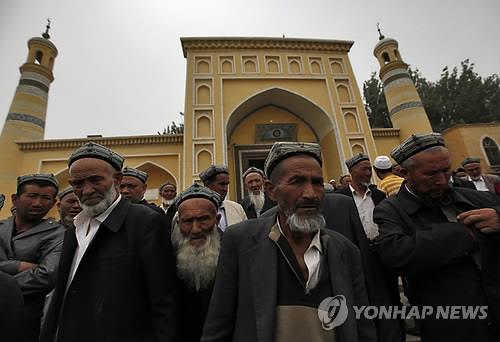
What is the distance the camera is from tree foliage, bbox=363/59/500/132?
20422 millimetres

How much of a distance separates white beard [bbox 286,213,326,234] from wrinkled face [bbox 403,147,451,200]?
0.72 metres

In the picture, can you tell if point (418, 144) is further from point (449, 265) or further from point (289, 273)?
point (289, 273)

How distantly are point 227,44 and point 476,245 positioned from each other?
41.8 ft

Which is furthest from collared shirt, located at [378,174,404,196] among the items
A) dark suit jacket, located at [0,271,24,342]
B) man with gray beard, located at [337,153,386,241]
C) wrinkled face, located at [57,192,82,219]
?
wrinkled face, located at [57,192,82,219]

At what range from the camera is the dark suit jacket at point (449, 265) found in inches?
52.7

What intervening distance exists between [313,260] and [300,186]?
37 cm

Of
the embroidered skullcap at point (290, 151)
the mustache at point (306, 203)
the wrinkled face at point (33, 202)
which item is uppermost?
the wrinkled face at point (33, 202)

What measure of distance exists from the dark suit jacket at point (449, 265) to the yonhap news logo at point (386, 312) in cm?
2

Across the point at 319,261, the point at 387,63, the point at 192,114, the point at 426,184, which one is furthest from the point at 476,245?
the point at 387,63

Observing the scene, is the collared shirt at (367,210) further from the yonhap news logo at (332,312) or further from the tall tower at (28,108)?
the tall tower at (28,108)

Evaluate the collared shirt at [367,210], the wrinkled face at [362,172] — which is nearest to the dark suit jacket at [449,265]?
the collared shirt at [367,210]

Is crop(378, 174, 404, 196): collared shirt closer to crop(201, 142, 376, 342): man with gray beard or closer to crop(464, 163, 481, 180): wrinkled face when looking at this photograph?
crop(201, 142, 376, 342): man with gray beard

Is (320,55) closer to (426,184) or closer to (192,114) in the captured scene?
(192,114)

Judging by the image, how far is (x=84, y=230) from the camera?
63.9 inches
